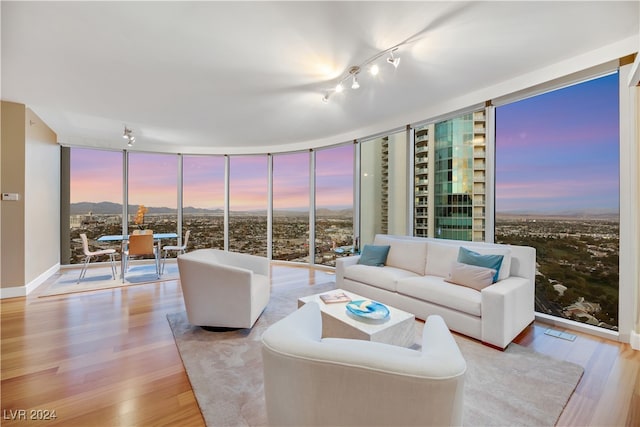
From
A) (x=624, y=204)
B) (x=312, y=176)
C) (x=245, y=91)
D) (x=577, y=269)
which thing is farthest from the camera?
(x=312, y=176)

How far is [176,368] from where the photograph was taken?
2137mm

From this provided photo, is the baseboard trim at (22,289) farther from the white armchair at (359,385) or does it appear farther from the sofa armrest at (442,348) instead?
the sofa armrest at (442,348)

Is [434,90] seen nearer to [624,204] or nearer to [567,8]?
[567,8]

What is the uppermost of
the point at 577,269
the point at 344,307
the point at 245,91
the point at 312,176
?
the point at 245,91

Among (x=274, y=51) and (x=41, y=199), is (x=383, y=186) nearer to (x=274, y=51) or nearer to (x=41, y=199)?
(x=274, y=51)

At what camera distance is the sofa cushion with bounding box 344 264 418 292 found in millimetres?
3307

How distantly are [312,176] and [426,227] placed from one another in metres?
2.73

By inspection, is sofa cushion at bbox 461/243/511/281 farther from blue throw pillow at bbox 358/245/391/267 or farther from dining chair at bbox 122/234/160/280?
dining chair at bbox 122/234/160/280

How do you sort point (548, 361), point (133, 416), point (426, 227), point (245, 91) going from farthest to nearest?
1. point (426, 227)
2. point (245, 91)
3. point (548, 361)
4. point (133, 416)

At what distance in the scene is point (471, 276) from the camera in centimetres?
280

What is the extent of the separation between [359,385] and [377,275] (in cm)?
271

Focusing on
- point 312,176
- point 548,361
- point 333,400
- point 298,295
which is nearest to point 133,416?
point 333,400

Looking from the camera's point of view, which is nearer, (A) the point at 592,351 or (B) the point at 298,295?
(A) the point at 592,351

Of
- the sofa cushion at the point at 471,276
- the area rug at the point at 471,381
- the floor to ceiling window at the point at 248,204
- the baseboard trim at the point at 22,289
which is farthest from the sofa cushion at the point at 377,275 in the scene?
the baseboard trim at the point at 22,289
